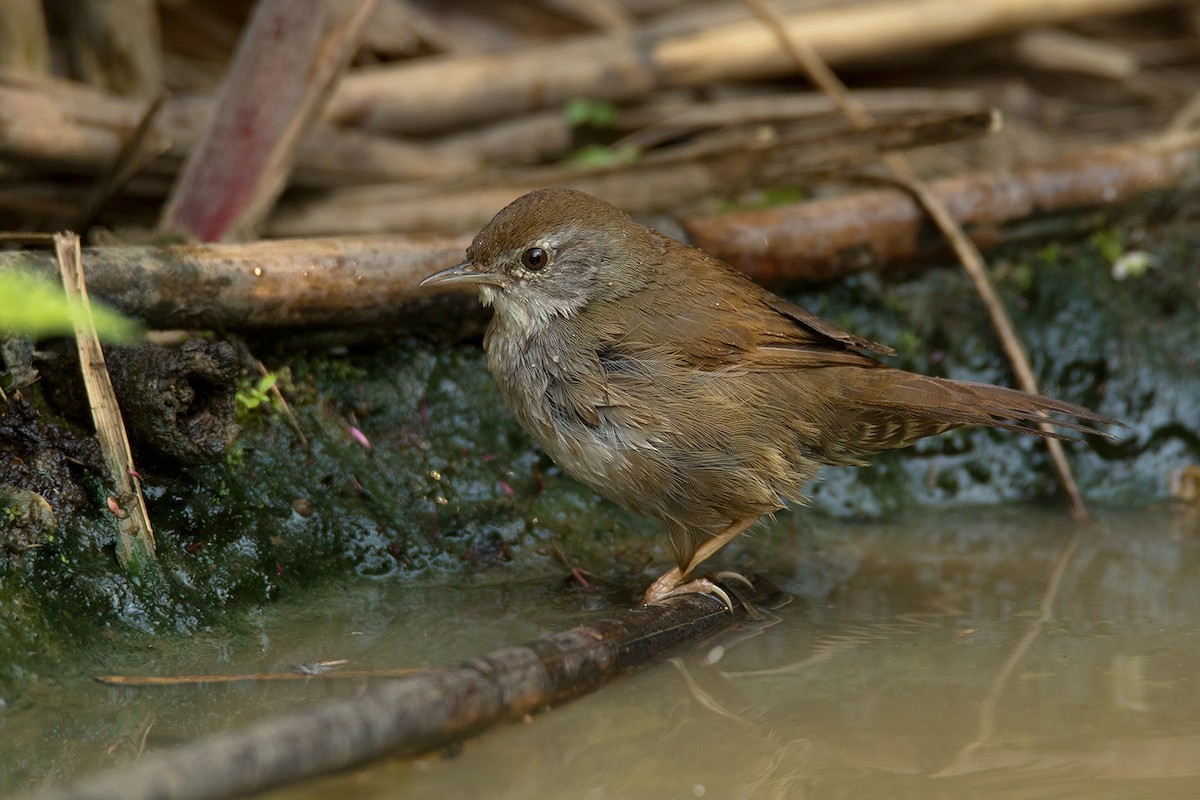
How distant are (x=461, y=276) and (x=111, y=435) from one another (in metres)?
1.28

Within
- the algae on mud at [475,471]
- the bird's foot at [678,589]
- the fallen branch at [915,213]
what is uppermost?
the fallen branch at [915,213]

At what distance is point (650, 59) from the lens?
21.6ft

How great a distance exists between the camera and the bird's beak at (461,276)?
4.15 metres

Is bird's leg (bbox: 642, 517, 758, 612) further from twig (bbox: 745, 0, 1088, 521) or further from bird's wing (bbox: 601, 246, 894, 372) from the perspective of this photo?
twig (bbox: 745, 0, 1088, 521)

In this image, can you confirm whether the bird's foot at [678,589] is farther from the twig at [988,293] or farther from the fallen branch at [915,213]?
the twig at [988,293]

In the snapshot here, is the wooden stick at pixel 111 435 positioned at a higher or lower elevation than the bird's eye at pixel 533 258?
lower

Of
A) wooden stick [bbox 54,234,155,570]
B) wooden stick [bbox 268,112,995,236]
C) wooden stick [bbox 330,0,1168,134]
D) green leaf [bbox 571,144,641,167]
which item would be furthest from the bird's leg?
wooden stick [bbox 330,0,1168,134]

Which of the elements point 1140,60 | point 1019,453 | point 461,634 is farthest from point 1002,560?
point 1140,60

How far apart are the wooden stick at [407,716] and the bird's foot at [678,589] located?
0.19m

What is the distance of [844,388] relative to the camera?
3980 millimetres

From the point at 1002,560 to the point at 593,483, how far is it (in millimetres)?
1757

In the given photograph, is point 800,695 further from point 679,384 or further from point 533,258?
point 533,258

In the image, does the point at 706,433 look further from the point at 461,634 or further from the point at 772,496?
the point at 461,634

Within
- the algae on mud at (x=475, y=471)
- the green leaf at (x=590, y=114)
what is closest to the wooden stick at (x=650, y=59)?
the green leaf at (x=590, y=114)
